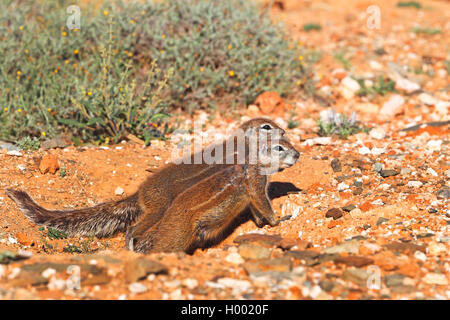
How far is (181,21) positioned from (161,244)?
5082mm

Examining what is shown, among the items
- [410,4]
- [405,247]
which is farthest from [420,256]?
[410,4]

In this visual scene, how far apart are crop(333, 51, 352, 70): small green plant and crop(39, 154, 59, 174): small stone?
6.03 metres

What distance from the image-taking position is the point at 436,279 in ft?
13.3

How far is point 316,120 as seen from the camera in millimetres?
8289

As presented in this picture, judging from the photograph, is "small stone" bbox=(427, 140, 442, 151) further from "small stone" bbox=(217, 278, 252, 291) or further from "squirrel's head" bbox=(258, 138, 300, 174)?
"small stone" bbox=(217, 278, 252, 291)

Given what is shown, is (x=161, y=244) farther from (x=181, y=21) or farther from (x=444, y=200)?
(x=181, y=21)

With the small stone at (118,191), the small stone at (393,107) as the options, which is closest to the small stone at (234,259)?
the small stone at (118,191)

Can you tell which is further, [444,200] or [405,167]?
[405,167]

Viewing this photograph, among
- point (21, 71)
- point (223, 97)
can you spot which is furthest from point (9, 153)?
point (223, 97)

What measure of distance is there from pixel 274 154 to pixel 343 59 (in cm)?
547

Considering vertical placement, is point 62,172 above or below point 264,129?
below

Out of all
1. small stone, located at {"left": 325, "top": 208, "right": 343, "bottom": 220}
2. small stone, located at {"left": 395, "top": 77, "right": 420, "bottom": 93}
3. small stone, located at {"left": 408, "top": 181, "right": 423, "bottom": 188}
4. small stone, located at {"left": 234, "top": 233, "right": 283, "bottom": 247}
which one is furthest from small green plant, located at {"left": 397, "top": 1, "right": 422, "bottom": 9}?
small stone, located at {"left": 234, "top": 233, "right": 283, "bottom": 247}

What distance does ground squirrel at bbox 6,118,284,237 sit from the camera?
5.42 metres

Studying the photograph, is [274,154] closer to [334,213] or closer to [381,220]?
[334,213]
